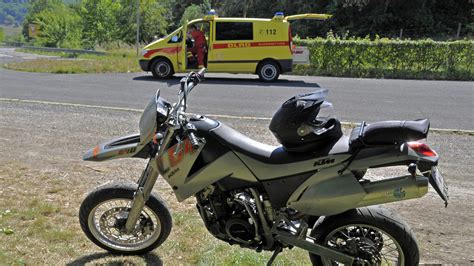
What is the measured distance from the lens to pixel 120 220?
135 inches

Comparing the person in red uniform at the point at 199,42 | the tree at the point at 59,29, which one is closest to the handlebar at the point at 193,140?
the person in red uniform at the point at 199,42

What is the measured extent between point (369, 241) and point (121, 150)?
5.81ft

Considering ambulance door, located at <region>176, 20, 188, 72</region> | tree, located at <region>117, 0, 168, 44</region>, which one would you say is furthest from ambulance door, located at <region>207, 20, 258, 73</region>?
tree, located at <region>117, 0, 168, 44</region>

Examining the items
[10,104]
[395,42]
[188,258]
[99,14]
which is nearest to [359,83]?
[395,42]

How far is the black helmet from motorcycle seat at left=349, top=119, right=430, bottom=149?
7.3 inches

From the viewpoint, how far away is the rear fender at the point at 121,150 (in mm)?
3086

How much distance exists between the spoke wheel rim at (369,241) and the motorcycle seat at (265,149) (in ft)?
1.72

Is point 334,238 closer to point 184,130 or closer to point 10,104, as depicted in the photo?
point 184,130

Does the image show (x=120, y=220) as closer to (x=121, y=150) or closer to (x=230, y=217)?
(x=121, y=150)

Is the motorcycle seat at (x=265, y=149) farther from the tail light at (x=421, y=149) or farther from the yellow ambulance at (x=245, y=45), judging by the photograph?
the yellow ambulance at (x=245, y=45)

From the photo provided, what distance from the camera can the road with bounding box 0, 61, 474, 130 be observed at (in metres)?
9.16

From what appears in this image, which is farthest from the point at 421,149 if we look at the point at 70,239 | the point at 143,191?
the point at 70,239

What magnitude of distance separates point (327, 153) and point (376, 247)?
0.71m

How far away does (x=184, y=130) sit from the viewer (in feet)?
9.27
